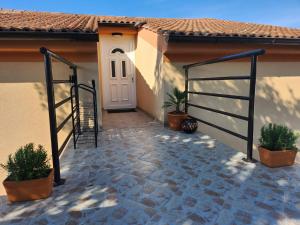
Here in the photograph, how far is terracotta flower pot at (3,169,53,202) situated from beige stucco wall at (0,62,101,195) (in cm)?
273

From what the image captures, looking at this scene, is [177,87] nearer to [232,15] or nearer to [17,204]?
[17,204]

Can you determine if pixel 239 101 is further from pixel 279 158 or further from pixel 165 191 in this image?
pixel 165 191

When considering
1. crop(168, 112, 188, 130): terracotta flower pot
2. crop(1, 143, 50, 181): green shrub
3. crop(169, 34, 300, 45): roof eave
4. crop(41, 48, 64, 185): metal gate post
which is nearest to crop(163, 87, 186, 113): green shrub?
crop(168, 112, 188, 130): terracotta flower pot

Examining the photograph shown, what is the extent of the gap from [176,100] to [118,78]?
12.2 feet

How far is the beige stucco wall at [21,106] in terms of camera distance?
→ 4363mm

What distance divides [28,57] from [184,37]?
3333mm

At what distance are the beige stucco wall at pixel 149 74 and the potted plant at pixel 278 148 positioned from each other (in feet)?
9.17

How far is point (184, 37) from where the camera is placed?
466cm

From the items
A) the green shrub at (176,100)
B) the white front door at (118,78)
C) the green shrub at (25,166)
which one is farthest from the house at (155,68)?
the green shrub at (25,166)

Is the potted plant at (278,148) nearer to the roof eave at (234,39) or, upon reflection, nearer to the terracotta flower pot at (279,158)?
the terracotta flower pot at (279,158)

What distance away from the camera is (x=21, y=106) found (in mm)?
4422


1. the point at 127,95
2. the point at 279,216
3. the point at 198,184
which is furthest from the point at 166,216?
the point at 127,95

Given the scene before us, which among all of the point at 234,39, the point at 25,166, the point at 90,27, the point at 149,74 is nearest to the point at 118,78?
the point at 149,74

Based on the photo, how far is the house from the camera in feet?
14.2
